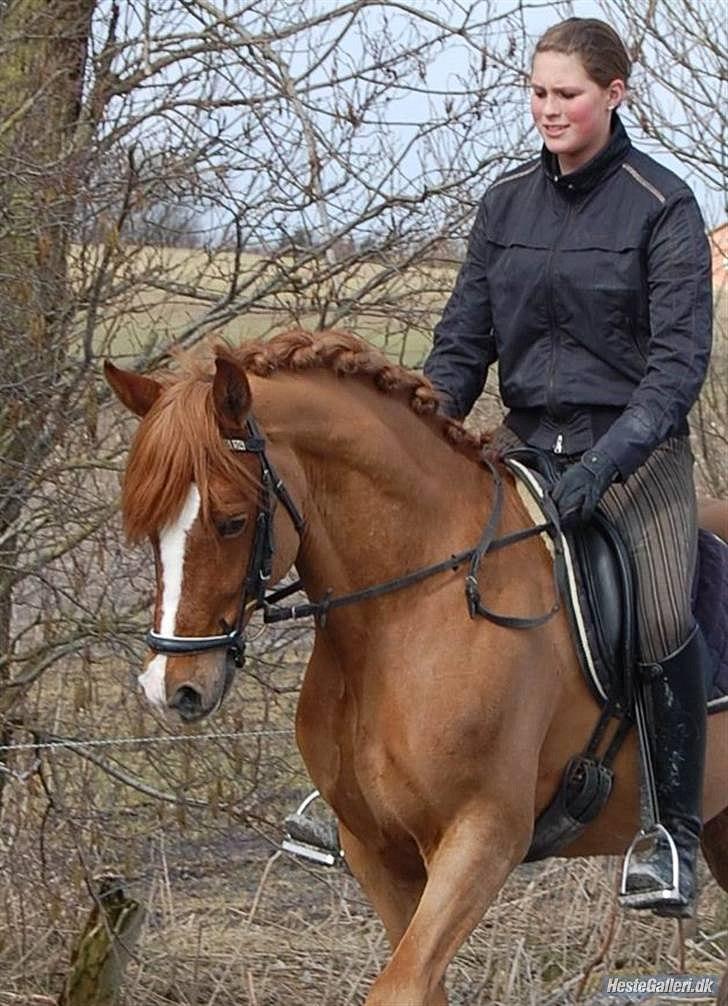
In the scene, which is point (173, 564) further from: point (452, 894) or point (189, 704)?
point (452, 894)

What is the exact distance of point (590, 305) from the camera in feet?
15.2

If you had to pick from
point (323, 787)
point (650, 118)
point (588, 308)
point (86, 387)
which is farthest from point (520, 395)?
point (650, 118)

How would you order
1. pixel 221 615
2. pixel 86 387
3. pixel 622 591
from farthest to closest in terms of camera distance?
pixel 86 387
pixel 622 591
pixel 221 615

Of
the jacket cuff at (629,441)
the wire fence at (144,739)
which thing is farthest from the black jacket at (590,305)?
the wire fence at (144,739)

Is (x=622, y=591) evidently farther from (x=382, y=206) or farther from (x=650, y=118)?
(x=650, y=118)

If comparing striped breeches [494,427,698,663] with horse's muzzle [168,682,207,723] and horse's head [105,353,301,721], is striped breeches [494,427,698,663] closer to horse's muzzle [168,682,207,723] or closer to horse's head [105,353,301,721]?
horse's head [105,353,301,721]

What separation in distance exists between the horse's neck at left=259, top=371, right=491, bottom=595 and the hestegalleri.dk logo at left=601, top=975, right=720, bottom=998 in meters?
2.54

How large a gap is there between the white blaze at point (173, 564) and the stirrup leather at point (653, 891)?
1606mm

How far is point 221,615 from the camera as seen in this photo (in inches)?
148

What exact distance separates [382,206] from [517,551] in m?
2.94

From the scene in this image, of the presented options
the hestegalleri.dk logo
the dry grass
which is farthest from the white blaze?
the hestegalleri.dk logo

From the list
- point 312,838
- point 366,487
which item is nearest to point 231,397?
point 366,487

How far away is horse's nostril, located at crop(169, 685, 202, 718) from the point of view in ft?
12.0

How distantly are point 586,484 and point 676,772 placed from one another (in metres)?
0.91
